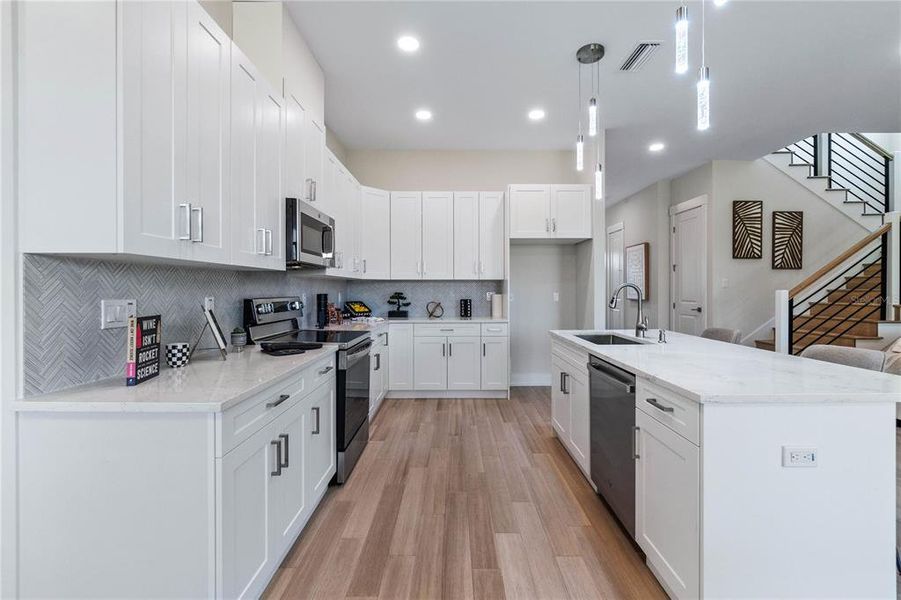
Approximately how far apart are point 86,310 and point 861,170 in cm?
852

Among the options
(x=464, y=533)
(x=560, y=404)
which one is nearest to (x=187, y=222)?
(x=464, y=533)

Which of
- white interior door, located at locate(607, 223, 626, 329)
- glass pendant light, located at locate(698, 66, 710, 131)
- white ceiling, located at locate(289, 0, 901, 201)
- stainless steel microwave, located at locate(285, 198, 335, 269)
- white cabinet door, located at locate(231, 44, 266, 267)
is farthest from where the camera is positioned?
white interior door, located at locate(607, 223, 626, 329)

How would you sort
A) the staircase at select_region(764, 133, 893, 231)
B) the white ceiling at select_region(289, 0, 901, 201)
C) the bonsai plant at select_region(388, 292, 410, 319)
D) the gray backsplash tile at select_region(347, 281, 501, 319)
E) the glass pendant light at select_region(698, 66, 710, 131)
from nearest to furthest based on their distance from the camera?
the glass pendant light at select_region(698, 66, 710, 131) → the white ceiling at select_region(289, 0, 901, 201) → the bonsai plant at select_region(388, 292, 410, 319) → the gray backsplash tile at select_region(347, 281, 501, 319) → the staircase at select_region(764, 133, 893, 231)

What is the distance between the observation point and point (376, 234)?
4.66 metres

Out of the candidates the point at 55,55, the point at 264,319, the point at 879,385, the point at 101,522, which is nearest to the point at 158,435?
the point at 101,522

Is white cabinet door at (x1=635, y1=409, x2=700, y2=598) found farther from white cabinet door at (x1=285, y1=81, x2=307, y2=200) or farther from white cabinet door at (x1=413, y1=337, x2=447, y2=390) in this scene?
white cabinet door at (x1=413, y1=337, x2=447, y2=390)

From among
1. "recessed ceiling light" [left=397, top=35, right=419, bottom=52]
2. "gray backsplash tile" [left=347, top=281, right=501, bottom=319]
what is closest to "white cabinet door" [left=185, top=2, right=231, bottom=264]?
"recessed ceiling light" [left=397, top=35, right=419, bottom=52]

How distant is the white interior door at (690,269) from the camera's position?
18.4ft

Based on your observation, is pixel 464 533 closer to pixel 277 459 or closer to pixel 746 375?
pixel 277 459

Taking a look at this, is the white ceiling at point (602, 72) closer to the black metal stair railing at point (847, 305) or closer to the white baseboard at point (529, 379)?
the black metal stair railing at point (847, 305)

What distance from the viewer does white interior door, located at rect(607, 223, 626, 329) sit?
7.60m

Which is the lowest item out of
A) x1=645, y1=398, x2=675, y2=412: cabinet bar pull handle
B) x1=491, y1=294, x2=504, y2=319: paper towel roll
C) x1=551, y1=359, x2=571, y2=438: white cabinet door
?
x1=551, y1=359, x2=571, y2=438: white cabinet door

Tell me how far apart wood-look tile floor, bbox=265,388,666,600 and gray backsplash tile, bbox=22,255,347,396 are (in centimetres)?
115

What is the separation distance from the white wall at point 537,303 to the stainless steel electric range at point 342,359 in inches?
104
